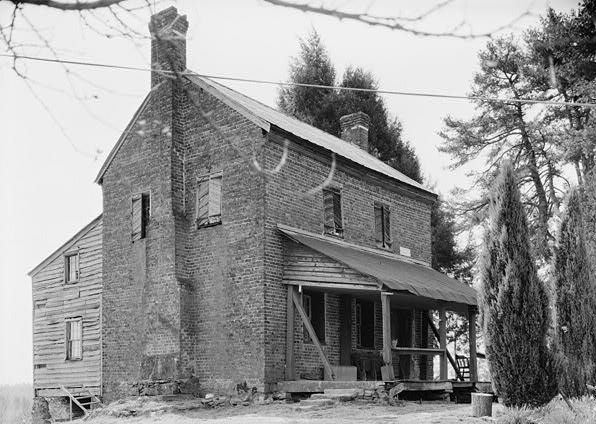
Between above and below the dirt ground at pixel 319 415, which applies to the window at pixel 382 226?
above

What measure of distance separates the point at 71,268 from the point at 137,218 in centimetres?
417

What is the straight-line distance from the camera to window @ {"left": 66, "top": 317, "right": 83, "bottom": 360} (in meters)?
22.2

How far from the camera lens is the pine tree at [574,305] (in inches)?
576

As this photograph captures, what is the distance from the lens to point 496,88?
104 ft

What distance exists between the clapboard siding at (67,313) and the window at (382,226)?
7.88 metres

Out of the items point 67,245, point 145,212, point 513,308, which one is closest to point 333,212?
point 145,212

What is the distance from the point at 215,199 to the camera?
19.0m

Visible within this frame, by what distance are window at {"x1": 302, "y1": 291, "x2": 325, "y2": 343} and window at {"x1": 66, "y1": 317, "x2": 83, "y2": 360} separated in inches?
276

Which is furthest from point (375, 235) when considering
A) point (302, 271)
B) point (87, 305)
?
point (87, 305)

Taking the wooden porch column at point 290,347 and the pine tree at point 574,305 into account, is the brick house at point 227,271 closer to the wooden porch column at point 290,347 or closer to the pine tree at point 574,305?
the wooden porch column at point 290,347

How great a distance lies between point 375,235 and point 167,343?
701 cm

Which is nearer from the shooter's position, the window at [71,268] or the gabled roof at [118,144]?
the gabled roof at [118,144]

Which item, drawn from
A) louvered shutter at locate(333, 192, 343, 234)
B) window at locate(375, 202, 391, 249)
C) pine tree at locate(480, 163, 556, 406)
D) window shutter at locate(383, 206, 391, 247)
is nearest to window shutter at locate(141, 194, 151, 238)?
louvered shutter at locate(333, 192, 343, 234)

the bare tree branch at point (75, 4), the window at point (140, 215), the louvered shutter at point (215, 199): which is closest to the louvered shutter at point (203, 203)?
the louvered shutter at point (215, 199)
